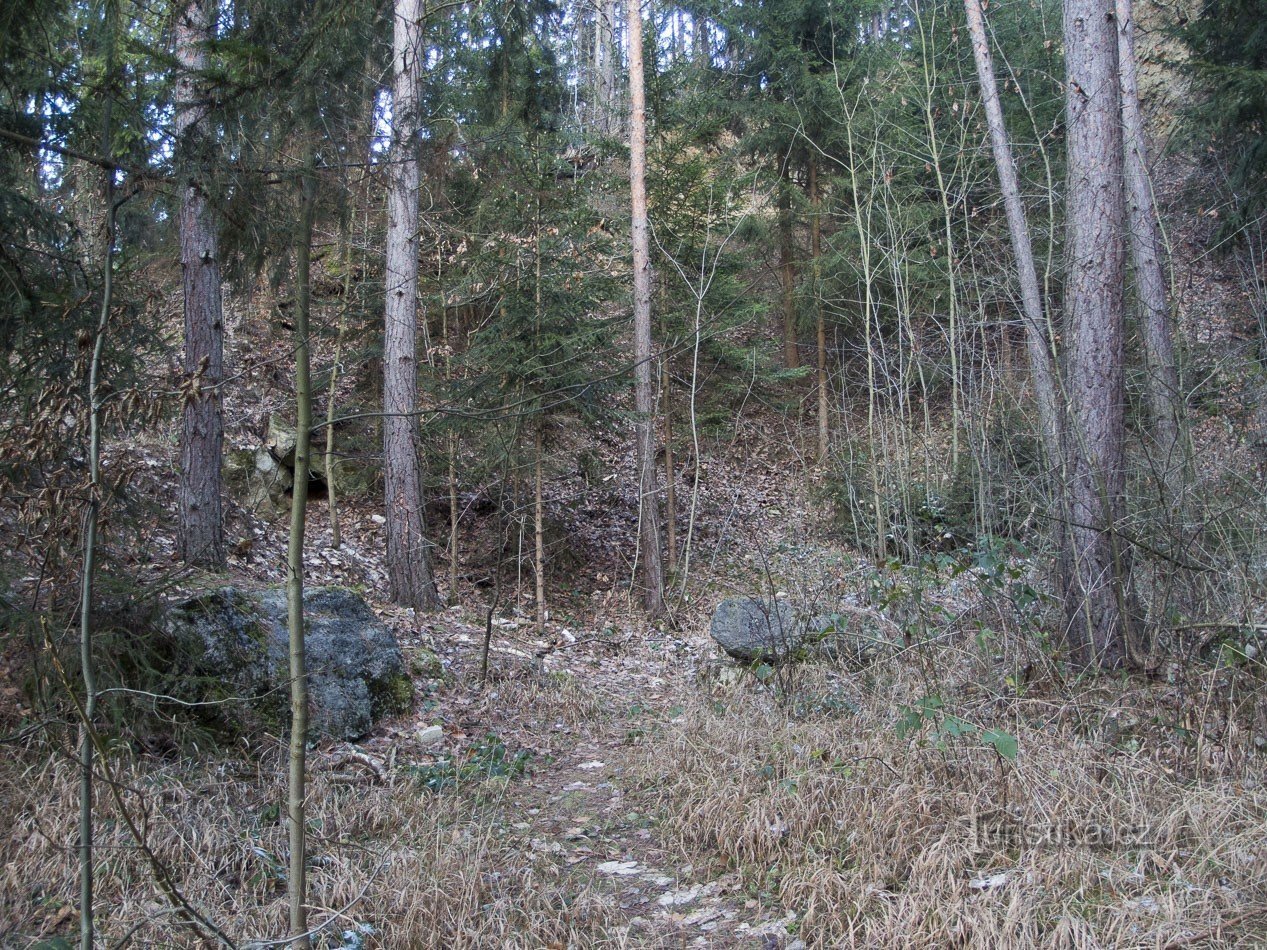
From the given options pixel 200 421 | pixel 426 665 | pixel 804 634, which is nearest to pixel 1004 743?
pixel 804 634

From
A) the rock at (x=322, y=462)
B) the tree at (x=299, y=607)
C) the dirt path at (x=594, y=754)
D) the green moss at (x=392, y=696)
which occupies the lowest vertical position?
the dirt path at (x=594, y=754)

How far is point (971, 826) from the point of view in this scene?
3707 mm

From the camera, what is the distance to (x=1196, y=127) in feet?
45.1

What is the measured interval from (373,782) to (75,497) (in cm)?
272

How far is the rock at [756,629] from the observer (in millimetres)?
6520

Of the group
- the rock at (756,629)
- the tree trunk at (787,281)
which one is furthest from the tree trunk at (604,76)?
the rock at (756,629)

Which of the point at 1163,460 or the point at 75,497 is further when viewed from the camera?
the point at 1163,460

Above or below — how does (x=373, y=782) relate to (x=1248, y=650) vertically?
below

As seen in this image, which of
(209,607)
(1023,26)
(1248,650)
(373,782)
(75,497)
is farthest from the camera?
(1023,26)

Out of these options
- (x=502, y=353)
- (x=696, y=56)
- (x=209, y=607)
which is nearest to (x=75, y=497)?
(x=209, y=607)

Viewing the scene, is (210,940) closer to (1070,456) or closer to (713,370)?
(1070,456)

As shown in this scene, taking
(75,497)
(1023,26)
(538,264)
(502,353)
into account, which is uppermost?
(1023,26)

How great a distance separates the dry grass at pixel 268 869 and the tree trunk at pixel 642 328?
7342mm

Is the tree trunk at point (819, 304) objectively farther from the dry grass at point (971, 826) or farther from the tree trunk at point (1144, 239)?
the dry grass at point (971, 826)
